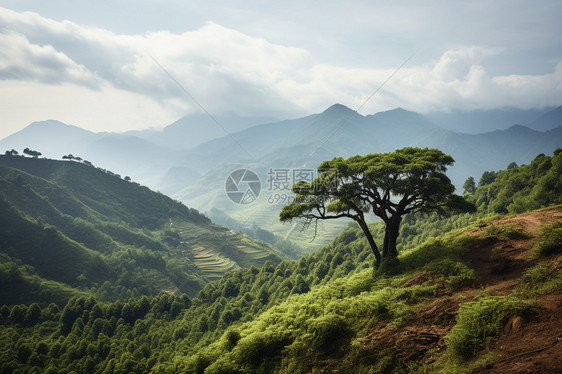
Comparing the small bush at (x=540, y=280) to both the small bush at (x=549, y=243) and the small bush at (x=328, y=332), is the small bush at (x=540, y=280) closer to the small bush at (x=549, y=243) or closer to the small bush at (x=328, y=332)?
the small bush at (x=549, y=243)

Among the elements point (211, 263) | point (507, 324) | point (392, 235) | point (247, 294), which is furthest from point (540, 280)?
point (211, 263)

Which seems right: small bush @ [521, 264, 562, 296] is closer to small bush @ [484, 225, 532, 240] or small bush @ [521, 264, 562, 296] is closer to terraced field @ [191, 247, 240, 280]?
small bush @ [484, 225, 532, 240]

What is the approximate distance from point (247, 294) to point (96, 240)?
106m

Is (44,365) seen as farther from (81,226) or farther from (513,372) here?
(81,226)

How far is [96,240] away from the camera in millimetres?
133125

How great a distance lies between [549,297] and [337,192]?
11839 mm

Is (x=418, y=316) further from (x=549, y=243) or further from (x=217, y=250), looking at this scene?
(x=217, y=250)

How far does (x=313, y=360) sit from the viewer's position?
11.8 metres

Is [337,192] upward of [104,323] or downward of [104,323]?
upward

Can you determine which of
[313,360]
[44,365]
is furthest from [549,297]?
[44,365]

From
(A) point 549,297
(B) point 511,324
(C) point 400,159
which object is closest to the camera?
(B) point 511,324

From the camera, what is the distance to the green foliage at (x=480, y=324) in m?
8.63

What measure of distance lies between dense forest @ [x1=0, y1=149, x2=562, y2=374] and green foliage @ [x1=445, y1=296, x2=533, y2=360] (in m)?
0.03

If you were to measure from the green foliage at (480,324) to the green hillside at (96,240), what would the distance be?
10468cm
